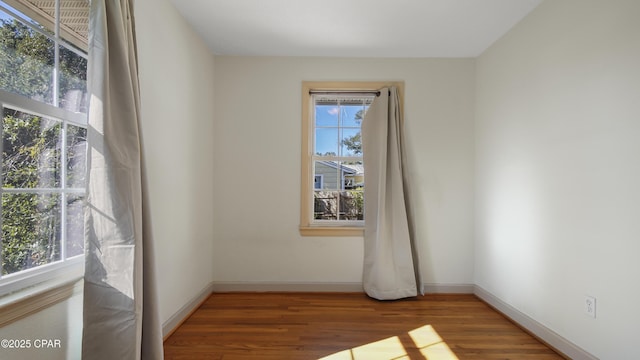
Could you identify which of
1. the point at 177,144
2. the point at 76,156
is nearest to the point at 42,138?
the point at 76,156

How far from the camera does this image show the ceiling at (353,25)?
230 cm

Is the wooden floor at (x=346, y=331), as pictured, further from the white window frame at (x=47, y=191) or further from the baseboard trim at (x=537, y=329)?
the white window frame at (x=47, y=191)

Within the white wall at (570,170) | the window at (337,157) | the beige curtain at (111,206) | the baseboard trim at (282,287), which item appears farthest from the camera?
the window at (337,157)

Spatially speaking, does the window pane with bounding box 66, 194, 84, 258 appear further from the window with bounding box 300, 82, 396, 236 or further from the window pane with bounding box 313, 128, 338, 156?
the window pane with bounding box 313, 128, 338, 156

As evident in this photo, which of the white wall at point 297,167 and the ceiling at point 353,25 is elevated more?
the ceiling at point 353,25

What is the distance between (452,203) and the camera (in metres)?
3.20

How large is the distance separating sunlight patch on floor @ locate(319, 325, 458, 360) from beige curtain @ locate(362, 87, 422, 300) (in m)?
0.75

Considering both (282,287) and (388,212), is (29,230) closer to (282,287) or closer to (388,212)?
(282,287)

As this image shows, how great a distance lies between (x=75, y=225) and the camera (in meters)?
1.50

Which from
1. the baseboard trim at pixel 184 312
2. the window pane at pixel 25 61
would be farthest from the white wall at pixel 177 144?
the window pane at pixel 25 61

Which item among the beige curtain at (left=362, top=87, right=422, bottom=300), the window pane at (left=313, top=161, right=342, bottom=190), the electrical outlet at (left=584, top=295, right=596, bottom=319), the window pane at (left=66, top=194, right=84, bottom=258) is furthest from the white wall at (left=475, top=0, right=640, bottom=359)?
the window pane at (left=66, top=194, right=84, bottom=258)

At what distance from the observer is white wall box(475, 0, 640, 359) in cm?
164

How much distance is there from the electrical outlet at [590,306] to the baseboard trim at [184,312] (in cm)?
280

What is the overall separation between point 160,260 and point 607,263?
281 cm
